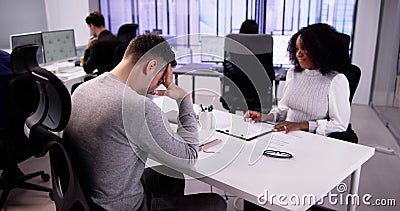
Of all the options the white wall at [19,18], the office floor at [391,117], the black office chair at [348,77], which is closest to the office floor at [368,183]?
the office floor at [391,117]

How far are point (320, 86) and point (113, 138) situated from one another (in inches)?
53.1

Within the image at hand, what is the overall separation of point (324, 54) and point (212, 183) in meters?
1.10

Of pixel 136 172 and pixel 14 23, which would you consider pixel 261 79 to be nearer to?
pixel 136 172

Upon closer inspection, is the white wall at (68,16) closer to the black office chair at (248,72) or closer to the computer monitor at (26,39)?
the computer monitor at (26,39)

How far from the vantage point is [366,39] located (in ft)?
16.2

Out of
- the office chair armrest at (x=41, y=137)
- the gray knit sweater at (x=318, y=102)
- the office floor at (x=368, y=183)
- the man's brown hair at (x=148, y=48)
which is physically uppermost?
the man's brown hair at (x=148, y=48)

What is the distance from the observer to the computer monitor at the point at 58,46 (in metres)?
3.85

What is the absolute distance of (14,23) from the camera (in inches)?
207

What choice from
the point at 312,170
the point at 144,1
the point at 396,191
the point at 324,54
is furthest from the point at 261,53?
the point at 144,1

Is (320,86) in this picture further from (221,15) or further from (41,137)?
(221,15)

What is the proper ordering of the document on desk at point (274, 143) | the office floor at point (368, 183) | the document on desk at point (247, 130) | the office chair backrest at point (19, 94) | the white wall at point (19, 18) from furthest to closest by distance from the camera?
the white wall at point (19, 18) < the office floor at point (368, 183) < the office chair backrest at point (19, 94) < the document on desk at point (247, 130) < the document on desk at point (274, 143)

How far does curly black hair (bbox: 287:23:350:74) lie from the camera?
201 centimetres

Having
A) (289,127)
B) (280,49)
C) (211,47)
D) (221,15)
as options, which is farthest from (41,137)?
(221,15)

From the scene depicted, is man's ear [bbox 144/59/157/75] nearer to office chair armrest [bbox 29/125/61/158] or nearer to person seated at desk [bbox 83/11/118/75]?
office chair armrest [bbox 29/125/61/158]
